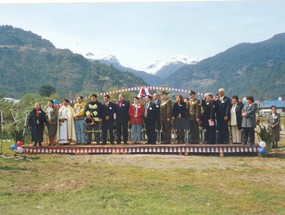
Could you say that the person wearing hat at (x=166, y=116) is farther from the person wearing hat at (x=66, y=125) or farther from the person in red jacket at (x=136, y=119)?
the person wearing hat at (x=66, y=125)

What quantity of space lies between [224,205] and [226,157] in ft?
17.3

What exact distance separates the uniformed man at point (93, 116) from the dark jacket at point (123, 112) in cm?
63

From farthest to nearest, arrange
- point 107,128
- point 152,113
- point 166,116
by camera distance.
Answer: point 107,128, point 152,113, point 166,116

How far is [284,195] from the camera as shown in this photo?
22.0 ft

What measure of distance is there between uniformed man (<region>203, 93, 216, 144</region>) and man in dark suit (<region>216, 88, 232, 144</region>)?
0.57ft

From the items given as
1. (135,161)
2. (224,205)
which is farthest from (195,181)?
(135,161)

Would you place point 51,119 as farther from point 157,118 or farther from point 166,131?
point 166,131

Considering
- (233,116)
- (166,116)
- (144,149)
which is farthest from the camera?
(166,116)

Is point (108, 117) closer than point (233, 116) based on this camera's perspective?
No

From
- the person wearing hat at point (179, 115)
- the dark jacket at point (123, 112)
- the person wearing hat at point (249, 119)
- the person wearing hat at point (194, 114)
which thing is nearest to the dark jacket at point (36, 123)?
the dark jacket at point (123, 112)

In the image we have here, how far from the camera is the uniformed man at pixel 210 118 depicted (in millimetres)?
12086

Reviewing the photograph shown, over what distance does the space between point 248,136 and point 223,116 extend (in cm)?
98

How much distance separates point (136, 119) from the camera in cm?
1276

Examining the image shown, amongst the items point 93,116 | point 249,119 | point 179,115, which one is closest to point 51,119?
point 93,116
